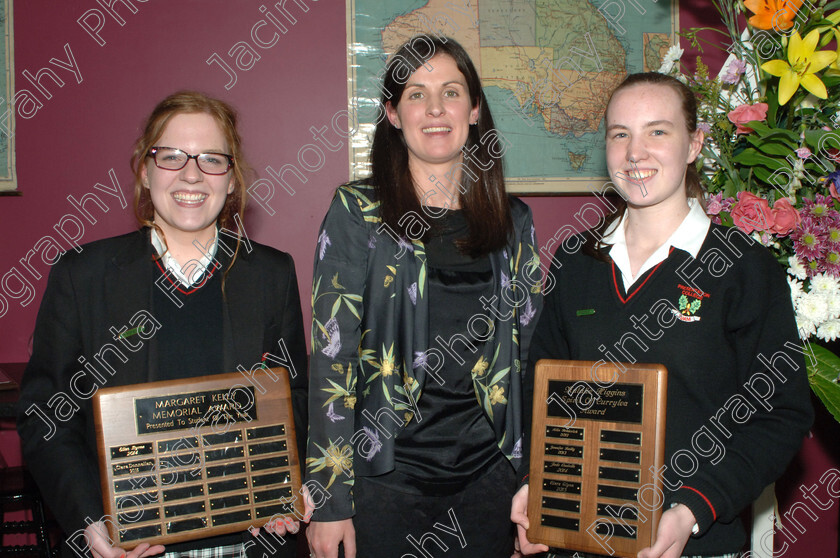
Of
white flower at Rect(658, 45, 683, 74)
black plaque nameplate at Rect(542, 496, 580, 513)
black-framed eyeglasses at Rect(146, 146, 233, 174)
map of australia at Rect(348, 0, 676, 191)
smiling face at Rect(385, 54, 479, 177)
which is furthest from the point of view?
map of australia at Rect(348, 0, 676, 191)

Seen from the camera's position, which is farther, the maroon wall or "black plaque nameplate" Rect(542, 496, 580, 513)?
the maroon wall

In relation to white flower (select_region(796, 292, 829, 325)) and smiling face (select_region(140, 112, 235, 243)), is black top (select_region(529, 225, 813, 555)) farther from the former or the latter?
smiling face (select_region(140, 112, 235, 243))

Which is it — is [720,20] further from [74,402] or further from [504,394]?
[74,402]

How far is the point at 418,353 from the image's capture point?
165cm

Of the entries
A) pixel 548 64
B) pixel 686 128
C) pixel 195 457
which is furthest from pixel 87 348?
pixel 548 64

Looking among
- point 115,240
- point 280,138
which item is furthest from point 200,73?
point 115,240

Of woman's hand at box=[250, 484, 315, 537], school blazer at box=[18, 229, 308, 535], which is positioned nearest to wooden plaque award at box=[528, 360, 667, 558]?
woman's hand at box=[250, 484, 315, 537]

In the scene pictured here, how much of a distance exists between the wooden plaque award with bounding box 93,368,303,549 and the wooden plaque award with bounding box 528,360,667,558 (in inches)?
23.3

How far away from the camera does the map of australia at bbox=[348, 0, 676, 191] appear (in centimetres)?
296

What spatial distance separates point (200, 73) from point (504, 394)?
2.11 meters

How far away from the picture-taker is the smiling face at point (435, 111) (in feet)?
5.71

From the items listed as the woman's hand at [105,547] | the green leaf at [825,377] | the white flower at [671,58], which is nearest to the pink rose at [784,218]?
the green leaf at [825,377]

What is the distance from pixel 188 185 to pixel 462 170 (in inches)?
30.2

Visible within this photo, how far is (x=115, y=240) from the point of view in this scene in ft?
5.42
